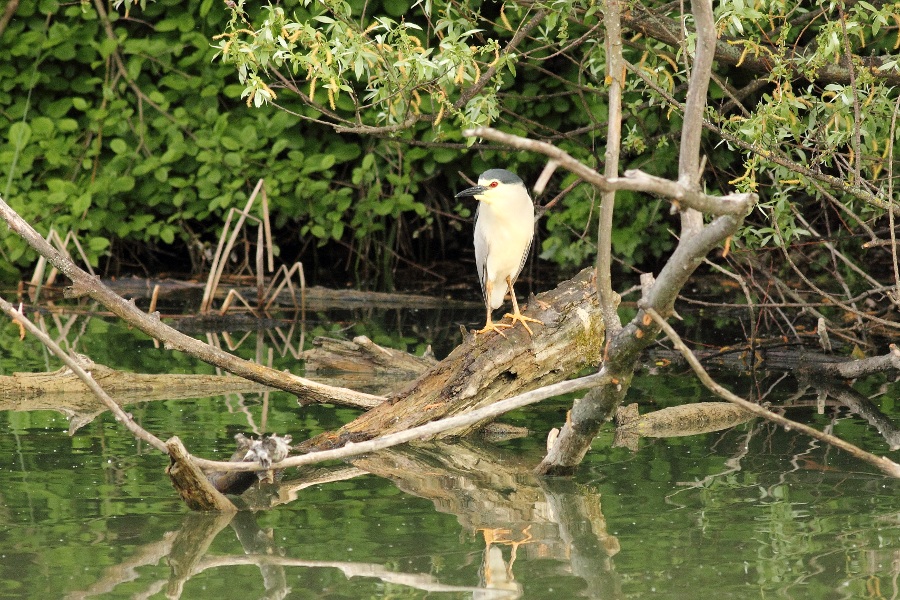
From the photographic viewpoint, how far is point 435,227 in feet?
37.2

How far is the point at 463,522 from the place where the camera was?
151 inches

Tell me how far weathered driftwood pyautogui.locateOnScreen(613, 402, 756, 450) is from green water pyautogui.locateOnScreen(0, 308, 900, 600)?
0.09 m

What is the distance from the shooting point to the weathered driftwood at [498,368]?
4699 mm

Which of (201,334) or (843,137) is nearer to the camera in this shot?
(843,137)

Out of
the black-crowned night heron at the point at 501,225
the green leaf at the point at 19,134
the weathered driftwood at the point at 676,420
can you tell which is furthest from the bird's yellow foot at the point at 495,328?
the green leaf at the point at 19,134

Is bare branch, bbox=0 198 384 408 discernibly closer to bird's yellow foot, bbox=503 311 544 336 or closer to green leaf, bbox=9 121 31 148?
bird's yellow foot, bbox=503 311 544 336

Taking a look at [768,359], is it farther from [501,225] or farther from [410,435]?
[410,435]

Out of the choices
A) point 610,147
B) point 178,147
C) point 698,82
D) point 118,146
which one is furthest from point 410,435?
point 118,146

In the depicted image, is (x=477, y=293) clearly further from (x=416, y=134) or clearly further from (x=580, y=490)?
(x=580, y=490)

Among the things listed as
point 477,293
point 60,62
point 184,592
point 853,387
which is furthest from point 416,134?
point 184,592

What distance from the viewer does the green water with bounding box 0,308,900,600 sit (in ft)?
10.7

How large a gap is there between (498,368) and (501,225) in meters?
0.82

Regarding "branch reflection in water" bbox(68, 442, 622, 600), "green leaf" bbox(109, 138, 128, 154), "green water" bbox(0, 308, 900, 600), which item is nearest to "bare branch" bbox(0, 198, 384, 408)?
"green water" bbox(0, 308, 900, 600)

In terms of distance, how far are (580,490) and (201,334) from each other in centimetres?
396
